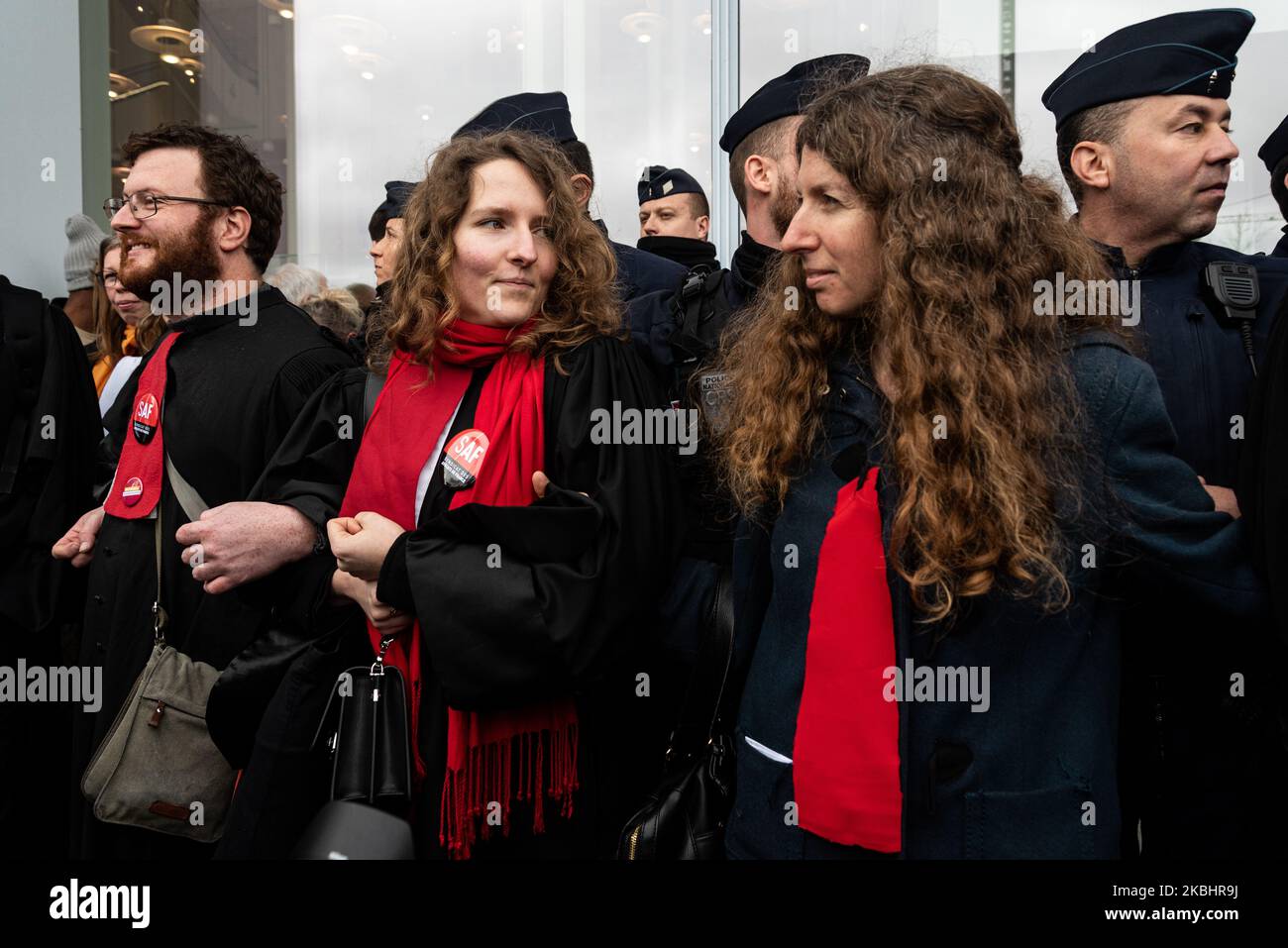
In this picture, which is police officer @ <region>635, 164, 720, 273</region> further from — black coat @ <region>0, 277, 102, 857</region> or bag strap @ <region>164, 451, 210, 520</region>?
bag strap @ <region>164, 451, 210, 520</region>

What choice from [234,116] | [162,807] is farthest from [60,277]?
[162,807]

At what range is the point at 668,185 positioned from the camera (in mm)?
5008

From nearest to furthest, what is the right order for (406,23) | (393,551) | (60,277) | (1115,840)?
(1115,840) → (393,551) → (60,277) → (406,23)

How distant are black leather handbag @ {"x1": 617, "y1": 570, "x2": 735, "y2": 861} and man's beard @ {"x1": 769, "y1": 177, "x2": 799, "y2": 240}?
1131 mm

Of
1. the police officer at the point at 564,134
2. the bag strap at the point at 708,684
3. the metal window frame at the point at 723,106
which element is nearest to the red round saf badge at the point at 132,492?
the police officer at the point at 564,134

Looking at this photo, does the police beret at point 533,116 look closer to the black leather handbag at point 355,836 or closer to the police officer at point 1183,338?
the police officer at point 1183,338

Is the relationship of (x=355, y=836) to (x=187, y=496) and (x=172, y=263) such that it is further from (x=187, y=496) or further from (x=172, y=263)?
(x=172, y=263)

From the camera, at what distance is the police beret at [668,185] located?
4.99m

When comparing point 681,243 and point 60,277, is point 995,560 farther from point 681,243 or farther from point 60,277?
point 60,277

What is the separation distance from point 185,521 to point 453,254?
113 centimetres

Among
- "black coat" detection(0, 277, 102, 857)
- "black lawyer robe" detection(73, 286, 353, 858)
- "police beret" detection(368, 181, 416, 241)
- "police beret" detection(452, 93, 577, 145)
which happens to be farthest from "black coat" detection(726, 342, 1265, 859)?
"police beret" detection(368, 181, 416, 241)

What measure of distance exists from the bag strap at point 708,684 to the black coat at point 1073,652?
392 mm
